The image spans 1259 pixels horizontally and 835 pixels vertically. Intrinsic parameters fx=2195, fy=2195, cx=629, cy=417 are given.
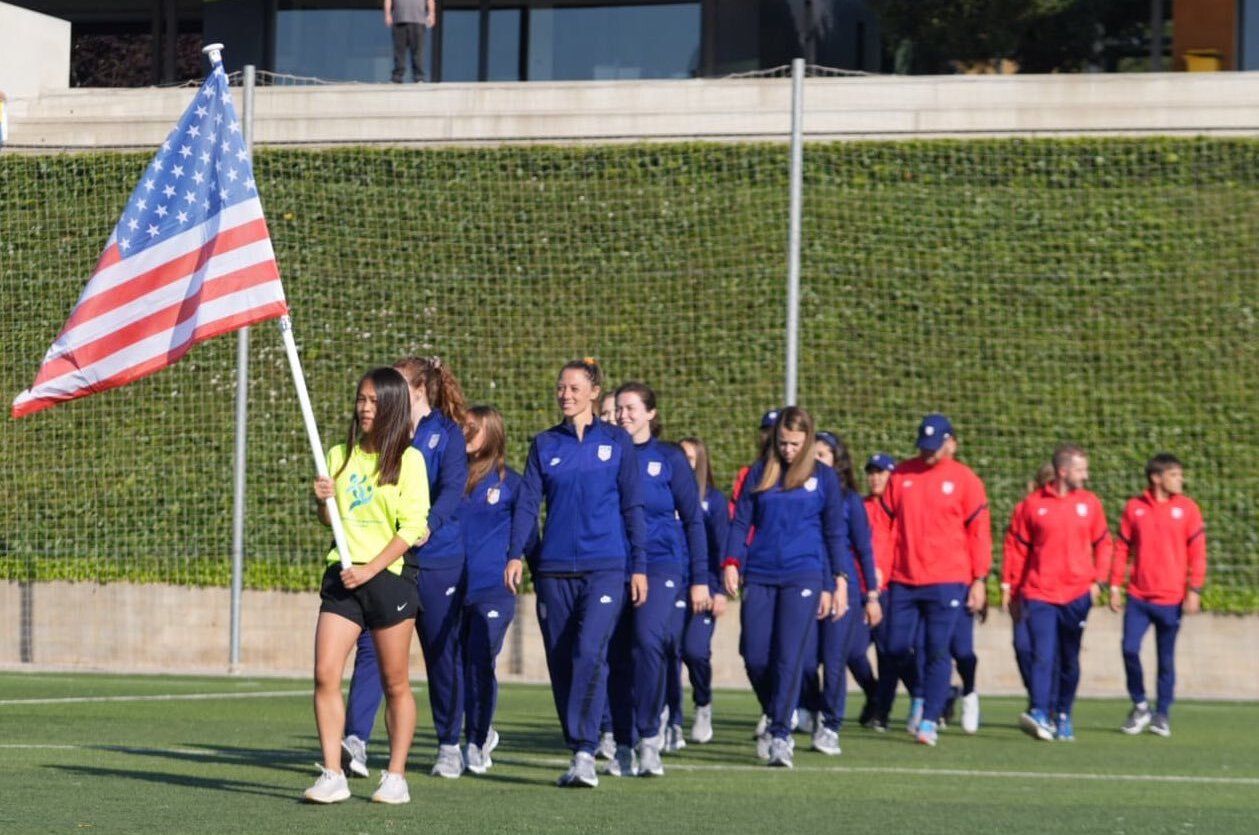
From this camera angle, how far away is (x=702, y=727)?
13.7 m

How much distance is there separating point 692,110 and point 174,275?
13666 millimetres

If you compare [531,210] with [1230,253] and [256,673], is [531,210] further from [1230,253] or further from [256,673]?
[1230,253]

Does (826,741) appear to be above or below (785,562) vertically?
below

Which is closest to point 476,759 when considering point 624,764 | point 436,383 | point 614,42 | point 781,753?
point 624,764

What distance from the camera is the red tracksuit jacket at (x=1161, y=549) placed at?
15.6 m

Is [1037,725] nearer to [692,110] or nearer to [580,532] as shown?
[580,532]

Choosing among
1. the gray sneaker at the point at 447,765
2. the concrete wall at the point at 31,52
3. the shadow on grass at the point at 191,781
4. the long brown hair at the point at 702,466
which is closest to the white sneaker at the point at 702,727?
the long brown hair at the point at 702,466

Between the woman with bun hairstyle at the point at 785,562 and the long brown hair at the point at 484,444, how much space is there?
1.52m

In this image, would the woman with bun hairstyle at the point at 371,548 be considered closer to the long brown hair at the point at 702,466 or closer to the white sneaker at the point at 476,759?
the white sneaker at the point at 476,759

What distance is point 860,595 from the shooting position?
14180 millimetres

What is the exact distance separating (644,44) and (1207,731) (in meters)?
14.9

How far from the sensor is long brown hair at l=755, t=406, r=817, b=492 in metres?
12.0

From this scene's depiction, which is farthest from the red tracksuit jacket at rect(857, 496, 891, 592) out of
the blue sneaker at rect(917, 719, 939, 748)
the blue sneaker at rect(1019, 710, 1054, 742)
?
the blue sneaker at rect(1019, 710, 1054, 742)

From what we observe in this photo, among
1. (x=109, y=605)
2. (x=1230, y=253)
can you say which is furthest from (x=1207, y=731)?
(x=109, y=605)
